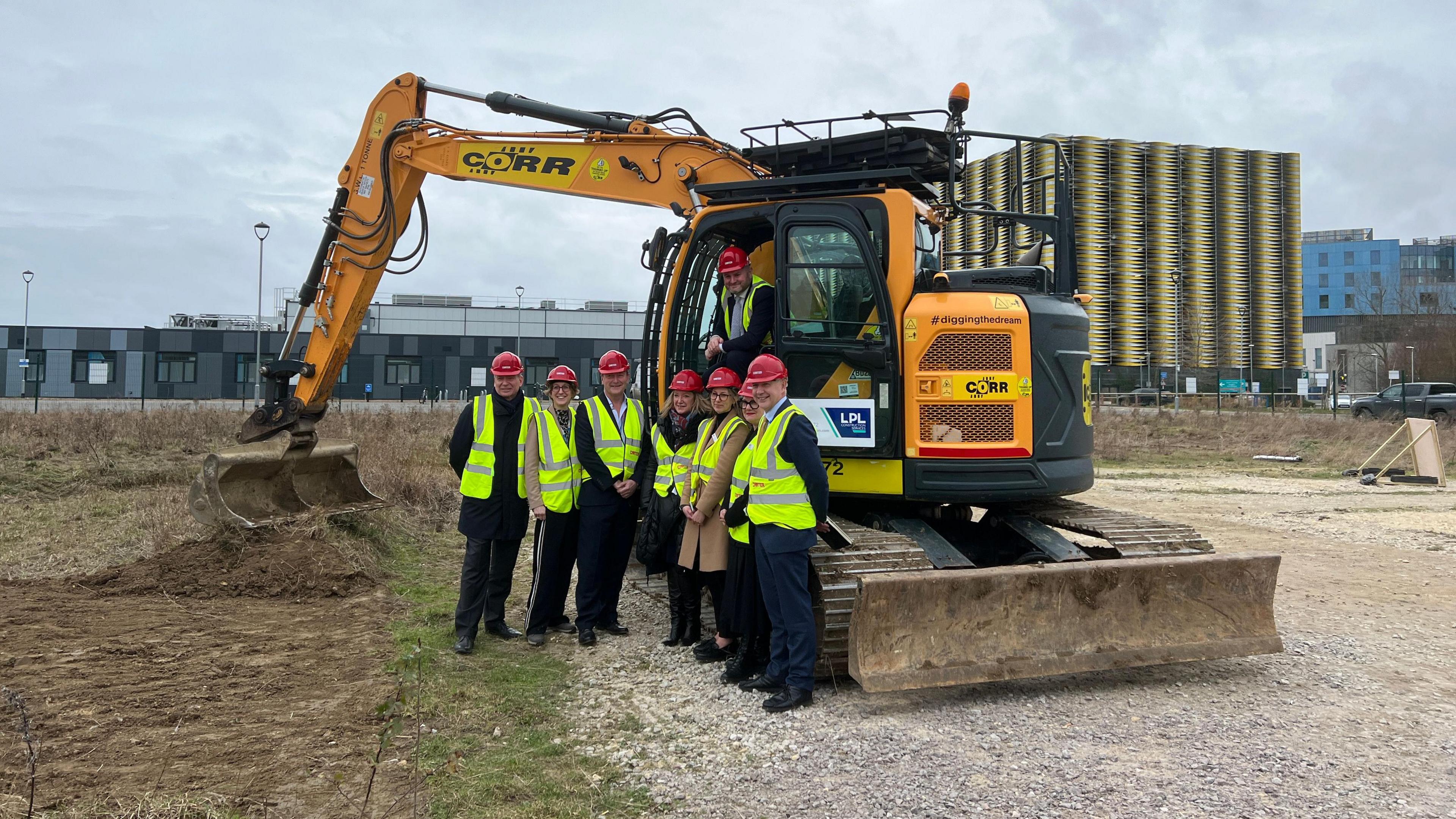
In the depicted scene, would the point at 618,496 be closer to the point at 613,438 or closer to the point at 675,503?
the point at 613,438

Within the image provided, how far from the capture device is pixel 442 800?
409 cm

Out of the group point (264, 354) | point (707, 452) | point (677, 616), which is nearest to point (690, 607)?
point (677, 616)

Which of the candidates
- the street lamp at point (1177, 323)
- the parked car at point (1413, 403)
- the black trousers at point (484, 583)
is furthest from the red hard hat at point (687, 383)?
the parked car at point (1413, 403)

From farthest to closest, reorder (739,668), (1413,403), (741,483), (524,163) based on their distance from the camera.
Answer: (1413,403) < (524,163) < (739,668) < (741,483)

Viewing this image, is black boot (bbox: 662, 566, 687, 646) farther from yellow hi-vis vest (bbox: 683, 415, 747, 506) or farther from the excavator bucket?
the excavator bucket

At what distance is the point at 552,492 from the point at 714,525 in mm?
1304

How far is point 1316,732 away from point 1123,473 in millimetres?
15041

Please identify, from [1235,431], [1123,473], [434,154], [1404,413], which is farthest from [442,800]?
[1404,413]

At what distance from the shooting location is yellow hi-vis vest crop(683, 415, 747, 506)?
19.4ft

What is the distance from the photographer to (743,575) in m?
5.91

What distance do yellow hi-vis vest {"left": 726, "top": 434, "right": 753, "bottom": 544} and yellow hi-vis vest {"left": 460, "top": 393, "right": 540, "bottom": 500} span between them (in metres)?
1.69

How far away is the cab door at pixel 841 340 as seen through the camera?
612cm

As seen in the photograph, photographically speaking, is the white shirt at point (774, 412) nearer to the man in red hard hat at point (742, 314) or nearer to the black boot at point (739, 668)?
the man in red hard hat at point (742, 314)

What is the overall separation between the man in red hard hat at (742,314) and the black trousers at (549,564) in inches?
59.3
